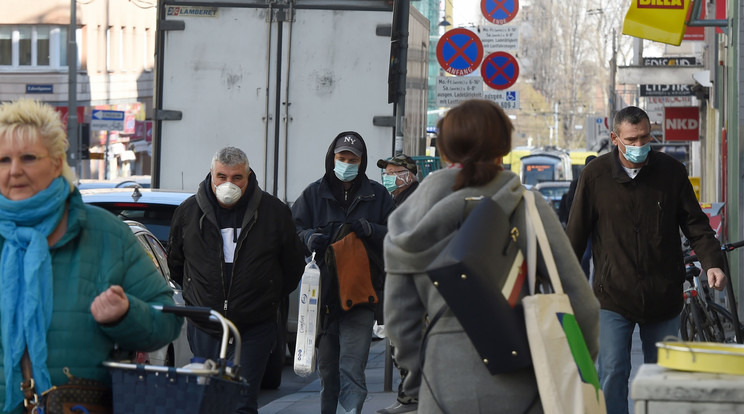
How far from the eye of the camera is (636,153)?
691 centimetres

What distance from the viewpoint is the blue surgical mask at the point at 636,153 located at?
22.7ft

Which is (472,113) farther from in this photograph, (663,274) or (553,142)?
(553,142)

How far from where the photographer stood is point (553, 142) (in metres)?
127

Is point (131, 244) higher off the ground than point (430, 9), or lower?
lower

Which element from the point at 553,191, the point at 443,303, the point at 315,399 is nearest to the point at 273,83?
the point at 315,399

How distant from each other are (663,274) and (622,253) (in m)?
0.23

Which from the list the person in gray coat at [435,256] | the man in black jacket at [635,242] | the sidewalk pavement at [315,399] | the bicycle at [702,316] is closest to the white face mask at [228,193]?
the man in black jacket at [635,242]

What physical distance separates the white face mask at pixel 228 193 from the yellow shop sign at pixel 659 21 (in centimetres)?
751

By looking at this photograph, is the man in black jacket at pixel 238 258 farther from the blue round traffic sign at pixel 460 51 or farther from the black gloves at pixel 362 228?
the blue round traffic sign at pixel 460 51

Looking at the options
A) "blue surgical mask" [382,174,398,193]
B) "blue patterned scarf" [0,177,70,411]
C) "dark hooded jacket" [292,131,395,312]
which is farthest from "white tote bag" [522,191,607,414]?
"blue surgical mask" [382,174,398,193]

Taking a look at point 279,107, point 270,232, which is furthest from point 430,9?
point 270,232

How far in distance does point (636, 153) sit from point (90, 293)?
146 inches

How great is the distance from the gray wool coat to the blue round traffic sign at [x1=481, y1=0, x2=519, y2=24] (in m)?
16.8

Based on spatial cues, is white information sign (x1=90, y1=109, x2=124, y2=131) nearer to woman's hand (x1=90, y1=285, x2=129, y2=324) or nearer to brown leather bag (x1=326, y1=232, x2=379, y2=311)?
brown leather bag (x1=326, y1=232, x2=379, y2=311)
